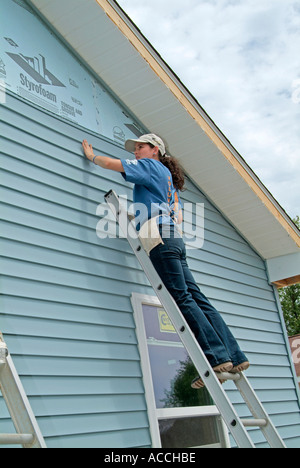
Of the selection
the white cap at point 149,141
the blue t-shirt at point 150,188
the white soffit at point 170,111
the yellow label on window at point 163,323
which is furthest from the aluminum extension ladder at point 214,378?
the white soffit at point 170,111

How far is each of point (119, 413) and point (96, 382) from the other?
27 centimetres

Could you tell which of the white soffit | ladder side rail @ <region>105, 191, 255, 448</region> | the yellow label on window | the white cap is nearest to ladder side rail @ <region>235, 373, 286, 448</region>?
ladder side rail @ <region>105, 191, 255, 448</region>

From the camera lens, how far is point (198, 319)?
10.0 feet

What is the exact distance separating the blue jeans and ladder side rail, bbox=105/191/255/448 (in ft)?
0.17

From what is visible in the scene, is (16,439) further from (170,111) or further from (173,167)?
(170,111)

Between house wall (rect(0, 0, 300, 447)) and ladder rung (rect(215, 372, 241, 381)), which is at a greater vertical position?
house wall (rect(0, 0, 300, 447))

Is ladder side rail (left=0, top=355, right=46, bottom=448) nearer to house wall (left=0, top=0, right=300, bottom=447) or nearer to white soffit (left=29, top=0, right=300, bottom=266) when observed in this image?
house wall (left=0, top=0, right=300, bottom=447)

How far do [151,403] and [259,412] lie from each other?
2.51ft

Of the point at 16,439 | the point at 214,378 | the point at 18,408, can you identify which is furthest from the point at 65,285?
the point at 16,439

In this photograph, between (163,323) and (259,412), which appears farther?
(163,323)

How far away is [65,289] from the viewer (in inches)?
131

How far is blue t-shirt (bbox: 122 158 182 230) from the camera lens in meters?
3.51

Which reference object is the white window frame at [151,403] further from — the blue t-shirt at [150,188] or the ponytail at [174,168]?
the ponytail at [174,168]

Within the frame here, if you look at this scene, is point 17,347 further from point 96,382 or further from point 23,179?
point 23,179
